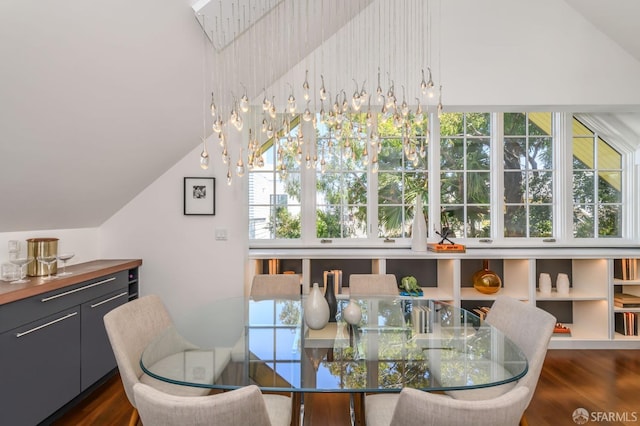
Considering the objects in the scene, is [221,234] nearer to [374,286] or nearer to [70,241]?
[70,241]

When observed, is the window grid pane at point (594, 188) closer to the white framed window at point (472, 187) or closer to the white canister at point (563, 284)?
the white framed window at point (472, 187)

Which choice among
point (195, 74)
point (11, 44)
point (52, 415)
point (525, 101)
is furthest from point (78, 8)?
point (525, 101)

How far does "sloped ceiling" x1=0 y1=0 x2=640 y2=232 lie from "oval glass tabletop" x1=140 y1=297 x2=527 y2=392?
1256 millimetres

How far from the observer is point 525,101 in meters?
3.54

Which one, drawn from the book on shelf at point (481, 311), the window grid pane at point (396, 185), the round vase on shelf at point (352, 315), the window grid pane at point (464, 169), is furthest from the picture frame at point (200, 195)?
the book on shelf at point (481, 311)

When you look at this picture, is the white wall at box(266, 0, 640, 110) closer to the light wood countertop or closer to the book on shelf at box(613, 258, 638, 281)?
the book on shelf at box(613, 258, 638, 281)

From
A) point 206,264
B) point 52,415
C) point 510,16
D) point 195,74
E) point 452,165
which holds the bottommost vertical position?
point 52,415

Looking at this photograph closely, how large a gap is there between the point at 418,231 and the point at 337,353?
2.30 meters

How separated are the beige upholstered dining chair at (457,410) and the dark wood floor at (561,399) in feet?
4.92

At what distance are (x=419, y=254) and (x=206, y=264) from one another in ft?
6.85

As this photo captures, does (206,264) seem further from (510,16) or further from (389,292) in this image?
(510,16)

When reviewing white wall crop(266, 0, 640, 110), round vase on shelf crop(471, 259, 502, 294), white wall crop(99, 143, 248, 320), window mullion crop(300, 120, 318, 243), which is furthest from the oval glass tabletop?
white wall crop(266, 0, 640, 110)

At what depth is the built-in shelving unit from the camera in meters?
3.60

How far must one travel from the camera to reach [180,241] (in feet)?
11.5
